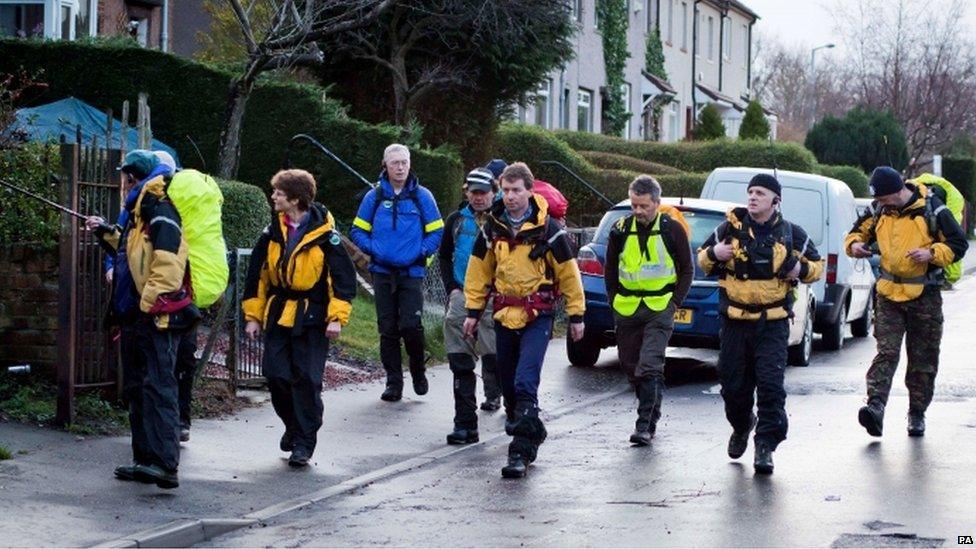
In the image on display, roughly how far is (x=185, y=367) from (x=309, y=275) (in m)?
1.03

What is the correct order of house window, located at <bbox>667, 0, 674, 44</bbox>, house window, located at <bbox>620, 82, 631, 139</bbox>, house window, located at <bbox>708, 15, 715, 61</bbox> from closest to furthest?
house window, located at <bbox>620, 82, 631, 139</bbox>, house window, located at <bbox>667, 0, 674, 44</bbox>, house window, located at <bbox>708, 15, 715, 61</bbox>

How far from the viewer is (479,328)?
12375 mm

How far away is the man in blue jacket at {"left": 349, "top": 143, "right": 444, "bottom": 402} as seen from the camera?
13.0 metres

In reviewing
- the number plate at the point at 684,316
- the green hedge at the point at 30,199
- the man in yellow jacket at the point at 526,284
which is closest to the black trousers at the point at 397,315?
the green hedge at the point at 30,199

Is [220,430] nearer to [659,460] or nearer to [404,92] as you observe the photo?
[659,460]

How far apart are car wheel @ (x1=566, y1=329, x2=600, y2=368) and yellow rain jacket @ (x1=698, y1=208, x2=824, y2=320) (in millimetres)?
5695

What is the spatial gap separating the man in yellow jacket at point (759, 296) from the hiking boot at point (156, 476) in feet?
11.5

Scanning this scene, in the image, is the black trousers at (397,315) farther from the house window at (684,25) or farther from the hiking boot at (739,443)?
the house window at (684,25)

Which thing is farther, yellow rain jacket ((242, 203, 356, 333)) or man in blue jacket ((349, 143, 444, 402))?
man in blue jacket ((349, 143, 444, 402))

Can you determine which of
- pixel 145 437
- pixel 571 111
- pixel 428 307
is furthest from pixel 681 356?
pixel 571 111

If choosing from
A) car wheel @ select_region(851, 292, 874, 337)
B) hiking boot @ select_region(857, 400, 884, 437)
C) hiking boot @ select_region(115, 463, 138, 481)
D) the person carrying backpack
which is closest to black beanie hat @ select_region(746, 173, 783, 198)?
hiking boot @ select_region(857, 400, 884, 437)

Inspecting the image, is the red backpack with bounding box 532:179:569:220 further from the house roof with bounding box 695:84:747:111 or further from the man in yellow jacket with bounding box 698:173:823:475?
the house roof with bounding box 695:84:747:111

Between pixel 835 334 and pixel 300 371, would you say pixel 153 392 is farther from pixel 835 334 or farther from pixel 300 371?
pixel 835 334

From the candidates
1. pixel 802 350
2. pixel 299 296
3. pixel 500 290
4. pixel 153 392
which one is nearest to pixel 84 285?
pixel 299 296
